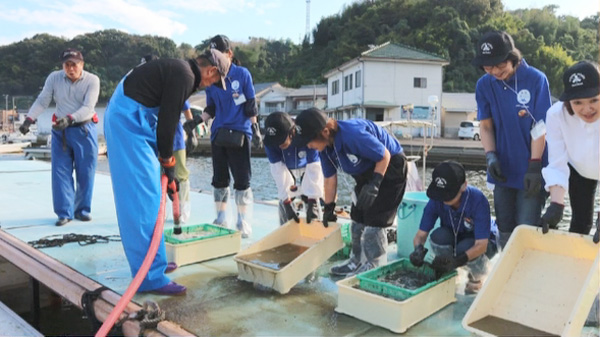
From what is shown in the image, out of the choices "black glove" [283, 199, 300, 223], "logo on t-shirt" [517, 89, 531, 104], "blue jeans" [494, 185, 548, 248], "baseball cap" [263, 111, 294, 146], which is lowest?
"black glove" [283, 199, 300, 223]

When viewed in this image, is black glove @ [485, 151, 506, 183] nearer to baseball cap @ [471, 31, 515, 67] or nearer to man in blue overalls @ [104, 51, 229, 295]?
baseball cap @ [471, 31, 515, 67]

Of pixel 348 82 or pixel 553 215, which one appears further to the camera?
pixel 348 82

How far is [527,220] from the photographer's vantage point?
2797mm

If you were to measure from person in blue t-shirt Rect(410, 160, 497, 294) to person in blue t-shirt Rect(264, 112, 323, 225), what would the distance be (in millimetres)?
970

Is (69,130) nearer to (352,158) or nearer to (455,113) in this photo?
(352,158)

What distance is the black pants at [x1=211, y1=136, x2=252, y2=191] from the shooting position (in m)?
4.27

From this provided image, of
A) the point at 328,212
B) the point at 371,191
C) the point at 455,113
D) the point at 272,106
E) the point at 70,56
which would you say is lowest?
the point at 328,212

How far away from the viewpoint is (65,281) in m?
3.07

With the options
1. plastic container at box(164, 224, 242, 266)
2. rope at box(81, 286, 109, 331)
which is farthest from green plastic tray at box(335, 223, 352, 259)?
rope at box(81, 286, 109, 331)

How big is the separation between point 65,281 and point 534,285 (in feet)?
9.28

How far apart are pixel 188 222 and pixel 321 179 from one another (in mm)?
1726

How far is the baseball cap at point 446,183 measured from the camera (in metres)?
2.79

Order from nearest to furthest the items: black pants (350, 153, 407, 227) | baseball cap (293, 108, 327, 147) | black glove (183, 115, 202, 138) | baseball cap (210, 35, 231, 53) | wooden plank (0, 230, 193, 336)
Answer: wooden plank (0, 230, 193, 336), baseball cap (293, 108, 327, 147), black pants (350, 153, 407, 227), baseball cap (210, 35, 231, 53), black glove (183, 115, 202, 138)

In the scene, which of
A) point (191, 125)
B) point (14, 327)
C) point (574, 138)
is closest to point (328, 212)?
point (574, 138)
